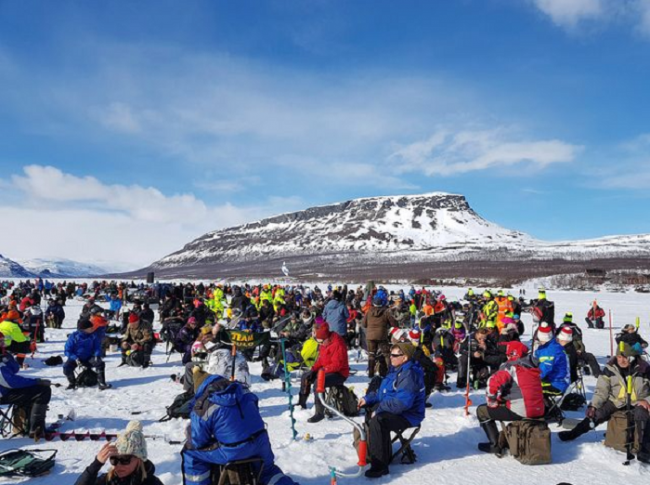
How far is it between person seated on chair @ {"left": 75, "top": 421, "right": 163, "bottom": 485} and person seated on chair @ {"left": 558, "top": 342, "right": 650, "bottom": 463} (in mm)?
5194

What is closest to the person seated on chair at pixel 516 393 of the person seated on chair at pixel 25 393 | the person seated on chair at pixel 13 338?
the person seated on chair at pixel 25 393

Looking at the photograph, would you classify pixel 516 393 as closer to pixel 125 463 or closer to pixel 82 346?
pixel 125 463

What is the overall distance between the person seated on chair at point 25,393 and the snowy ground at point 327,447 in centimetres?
26

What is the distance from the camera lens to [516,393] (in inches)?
199

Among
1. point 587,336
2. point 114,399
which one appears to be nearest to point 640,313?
point 587,336

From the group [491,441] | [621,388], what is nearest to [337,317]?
[491,441]

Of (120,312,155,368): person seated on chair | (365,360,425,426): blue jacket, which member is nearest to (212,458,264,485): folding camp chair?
(365,360,425,426): blue jacket

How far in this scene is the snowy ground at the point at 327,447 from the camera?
4777mm

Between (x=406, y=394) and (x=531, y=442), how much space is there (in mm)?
1568

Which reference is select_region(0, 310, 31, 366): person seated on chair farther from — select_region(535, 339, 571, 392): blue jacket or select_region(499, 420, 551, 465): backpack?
select_region(535, 339, 571, 392): blue jacket

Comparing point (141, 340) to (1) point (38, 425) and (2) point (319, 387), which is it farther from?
(2) point (319, 387)

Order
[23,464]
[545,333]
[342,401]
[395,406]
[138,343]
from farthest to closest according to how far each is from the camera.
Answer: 1. [138,343]
2. [342,401]
3. [545,333]
4. [395,406]
5. [23,464]

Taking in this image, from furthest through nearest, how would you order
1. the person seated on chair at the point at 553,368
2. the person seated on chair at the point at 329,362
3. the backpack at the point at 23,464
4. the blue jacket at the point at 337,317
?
the blue jacket at the point at 337,317 < the person seated on chair at the point at 329,362 < the person seated on chair at the point at 553,368 < the backpack at the point at 23,464

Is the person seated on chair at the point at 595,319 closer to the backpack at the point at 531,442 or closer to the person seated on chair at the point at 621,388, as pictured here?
the person seated on chair at the point at 621,388
